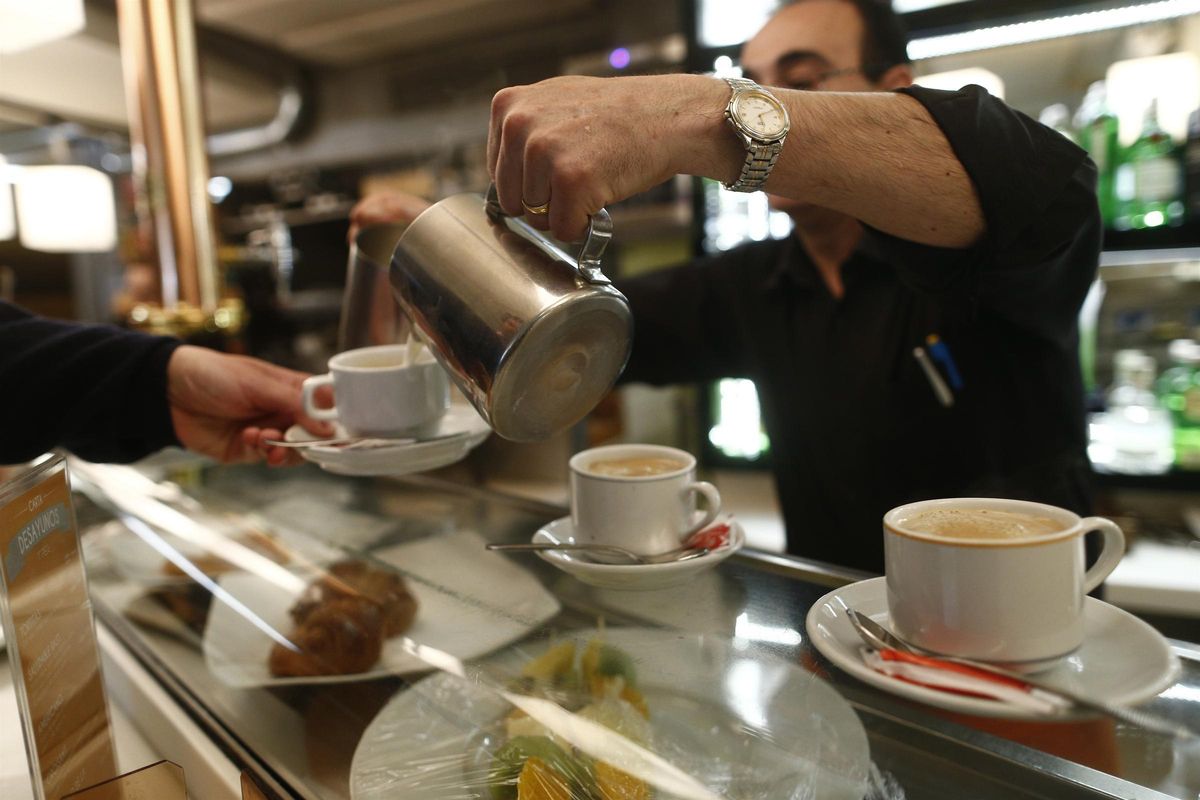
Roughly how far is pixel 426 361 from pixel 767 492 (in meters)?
1.99

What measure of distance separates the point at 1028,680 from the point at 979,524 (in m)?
0.12

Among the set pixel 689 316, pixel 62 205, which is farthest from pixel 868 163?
pixel 62 205

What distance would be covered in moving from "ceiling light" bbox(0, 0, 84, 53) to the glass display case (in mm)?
1447

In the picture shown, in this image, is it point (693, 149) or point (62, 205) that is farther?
point (62, 205)

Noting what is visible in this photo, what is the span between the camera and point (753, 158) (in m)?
0.68

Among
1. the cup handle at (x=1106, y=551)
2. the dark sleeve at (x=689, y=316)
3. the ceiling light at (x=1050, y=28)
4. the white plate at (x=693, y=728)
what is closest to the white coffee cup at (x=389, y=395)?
the white plate at (x=693, y=728)

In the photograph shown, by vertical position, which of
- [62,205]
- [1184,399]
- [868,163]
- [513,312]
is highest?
[62,205]

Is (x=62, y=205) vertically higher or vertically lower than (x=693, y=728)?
higher

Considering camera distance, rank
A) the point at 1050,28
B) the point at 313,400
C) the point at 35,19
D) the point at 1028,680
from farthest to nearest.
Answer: the point at 1050,28, the point at 35,19, the point at 313,400, the point at 1028,680

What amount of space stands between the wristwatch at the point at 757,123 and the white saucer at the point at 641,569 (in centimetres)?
34

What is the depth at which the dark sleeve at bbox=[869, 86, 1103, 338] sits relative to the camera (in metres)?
0.79

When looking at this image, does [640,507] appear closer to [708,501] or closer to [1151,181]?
[708,501]

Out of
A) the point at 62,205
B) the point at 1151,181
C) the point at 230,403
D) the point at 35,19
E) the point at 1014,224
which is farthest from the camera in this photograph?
the point at 62,205

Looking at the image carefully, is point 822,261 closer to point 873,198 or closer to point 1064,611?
point 873,198
